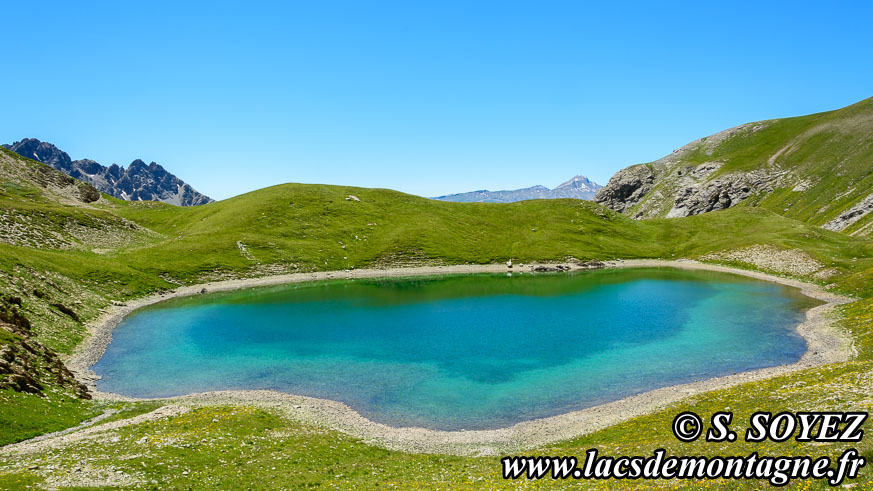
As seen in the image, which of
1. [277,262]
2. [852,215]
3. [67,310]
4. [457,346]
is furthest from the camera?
[852,215]

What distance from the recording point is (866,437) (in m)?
19.7

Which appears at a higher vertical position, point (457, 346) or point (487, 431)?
point (457, 346)

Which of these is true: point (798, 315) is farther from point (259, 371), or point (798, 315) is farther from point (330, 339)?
point (259, 371)

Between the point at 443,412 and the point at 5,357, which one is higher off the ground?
the point at 5,357

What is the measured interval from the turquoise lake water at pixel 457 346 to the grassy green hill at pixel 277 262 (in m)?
7.72

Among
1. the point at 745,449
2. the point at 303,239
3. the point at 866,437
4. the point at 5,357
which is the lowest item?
the point at 745,449

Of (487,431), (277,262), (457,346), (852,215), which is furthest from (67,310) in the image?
(852,215)

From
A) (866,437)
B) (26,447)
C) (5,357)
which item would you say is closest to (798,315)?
(866,437)

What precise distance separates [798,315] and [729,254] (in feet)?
221

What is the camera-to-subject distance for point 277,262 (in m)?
121

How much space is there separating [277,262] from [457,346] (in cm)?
8058

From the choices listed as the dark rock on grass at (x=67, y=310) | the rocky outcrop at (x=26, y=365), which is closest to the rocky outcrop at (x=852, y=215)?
the rocky outcrop at (x=26, y=365)

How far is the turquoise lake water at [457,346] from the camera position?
42188mm

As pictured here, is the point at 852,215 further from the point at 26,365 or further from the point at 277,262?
the point at 26,365
